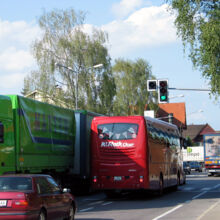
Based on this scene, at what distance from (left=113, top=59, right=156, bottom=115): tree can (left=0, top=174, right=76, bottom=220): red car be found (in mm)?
71010

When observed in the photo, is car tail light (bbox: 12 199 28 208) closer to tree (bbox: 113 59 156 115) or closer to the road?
the road

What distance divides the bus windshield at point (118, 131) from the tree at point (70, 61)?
108 ft

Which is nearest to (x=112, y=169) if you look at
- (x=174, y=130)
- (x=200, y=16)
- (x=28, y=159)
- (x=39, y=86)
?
(x=28, y=159)

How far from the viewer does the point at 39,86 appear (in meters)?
56.5

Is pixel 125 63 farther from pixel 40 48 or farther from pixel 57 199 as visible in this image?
pixel 57 199

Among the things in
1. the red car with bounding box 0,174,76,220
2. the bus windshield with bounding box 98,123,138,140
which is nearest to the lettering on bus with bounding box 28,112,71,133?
the bus windshield with bounding box 98,123,138,140

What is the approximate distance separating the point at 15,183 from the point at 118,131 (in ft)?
36.1

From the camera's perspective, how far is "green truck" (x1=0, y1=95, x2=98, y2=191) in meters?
18.5

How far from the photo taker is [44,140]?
21609mm

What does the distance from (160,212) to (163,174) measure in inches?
325

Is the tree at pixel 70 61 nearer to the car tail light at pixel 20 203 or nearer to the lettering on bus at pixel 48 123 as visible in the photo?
the lettering on bus at pixel 48 123

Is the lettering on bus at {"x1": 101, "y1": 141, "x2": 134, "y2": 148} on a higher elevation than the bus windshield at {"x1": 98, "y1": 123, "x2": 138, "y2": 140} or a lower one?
lower

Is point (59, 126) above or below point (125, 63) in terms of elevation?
below

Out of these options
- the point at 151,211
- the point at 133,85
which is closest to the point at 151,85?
the point at 151,211
